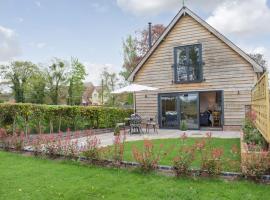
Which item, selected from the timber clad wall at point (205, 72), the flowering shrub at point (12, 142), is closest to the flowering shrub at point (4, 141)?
the flowering shrub at point (12, 142)

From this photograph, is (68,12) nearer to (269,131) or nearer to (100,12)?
(100,12)

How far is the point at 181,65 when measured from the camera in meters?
18.6

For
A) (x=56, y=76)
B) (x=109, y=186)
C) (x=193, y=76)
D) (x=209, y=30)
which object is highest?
(x=56, y=76)

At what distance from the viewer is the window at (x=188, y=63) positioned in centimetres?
1811

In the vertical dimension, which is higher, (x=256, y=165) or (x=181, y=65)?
(x=181, y=65)

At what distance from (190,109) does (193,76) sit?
1.92m

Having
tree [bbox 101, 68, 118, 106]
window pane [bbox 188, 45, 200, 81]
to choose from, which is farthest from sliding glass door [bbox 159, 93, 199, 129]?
tree [bbox 101, 68, 118, 106]

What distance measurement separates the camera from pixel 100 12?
17734 millimetres

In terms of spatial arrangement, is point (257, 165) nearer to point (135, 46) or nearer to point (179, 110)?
point (179, 110)

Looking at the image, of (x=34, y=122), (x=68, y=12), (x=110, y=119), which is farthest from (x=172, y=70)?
(x=34, y=122)

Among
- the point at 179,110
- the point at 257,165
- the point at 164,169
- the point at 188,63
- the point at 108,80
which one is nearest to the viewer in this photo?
the point at 257,165

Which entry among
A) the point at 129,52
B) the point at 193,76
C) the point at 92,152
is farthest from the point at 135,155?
the point at 129,52

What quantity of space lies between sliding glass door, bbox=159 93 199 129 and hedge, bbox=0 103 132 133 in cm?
329

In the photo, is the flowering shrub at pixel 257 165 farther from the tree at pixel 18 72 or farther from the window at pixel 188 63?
the tree at pixel 18 72
